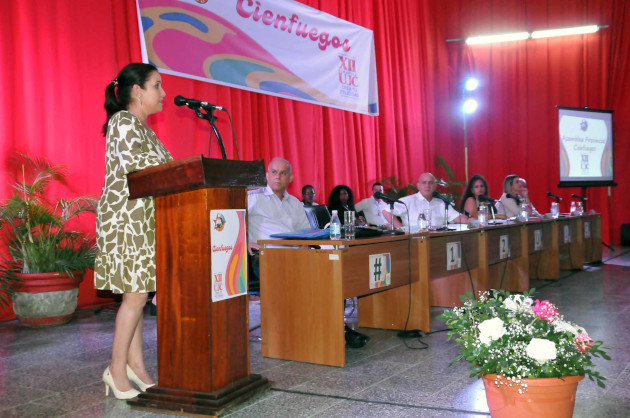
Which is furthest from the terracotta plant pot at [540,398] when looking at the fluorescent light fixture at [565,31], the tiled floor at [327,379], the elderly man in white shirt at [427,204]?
the fluorescent light fixture at [565,31]

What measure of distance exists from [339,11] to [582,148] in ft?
14.1

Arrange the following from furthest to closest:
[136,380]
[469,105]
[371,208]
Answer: [469,105], [371,208], [136,380]

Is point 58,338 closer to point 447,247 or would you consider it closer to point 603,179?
point 447,247

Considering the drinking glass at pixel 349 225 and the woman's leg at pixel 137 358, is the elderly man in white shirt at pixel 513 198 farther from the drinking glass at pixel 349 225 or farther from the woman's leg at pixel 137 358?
the woman's leg at pixel 137 358

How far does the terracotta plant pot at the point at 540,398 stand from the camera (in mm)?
1792

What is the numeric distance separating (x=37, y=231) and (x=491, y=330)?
384 centimetres

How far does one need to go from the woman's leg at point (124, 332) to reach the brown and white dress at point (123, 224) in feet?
0.21

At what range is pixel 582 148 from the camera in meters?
9.35

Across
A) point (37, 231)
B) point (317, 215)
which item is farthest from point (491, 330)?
point (37, 231)

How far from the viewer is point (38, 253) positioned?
14.5 feet

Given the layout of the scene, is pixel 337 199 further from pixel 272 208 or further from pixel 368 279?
pixel 368 279

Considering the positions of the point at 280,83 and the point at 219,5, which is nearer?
the point at 219,5

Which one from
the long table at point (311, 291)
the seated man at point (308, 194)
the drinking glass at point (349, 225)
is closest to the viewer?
the long table at point (311, 291)

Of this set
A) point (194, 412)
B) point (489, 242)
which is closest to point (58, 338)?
point (194, 412)
